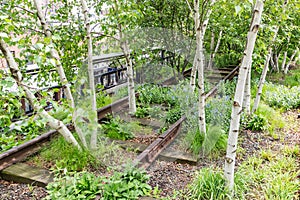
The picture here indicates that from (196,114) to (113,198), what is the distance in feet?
6.77

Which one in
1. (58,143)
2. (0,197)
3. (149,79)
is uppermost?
(149,79)

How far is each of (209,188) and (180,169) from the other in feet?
2.28

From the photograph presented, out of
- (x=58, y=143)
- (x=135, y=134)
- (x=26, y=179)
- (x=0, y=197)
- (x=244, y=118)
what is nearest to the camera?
(x=0, y=197)

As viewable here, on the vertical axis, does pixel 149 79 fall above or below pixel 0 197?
above

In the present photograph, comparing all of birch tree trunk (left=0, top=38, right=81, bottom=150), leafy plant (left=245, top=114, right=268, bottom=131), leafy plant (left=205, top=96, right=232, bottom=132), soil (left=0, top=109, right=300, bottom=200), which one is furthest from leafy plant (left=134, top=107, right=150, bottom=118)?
birch tree trunk (left=0, top=38, right=81, bottom=150)

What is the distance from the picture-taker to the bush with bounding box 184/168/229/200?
262 centimetres

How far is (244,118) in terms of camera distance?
469 cm

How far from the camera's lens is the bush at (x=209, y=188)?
2.62m

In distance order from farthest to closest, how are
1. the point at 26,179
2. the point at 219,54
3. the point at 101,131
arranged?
the point at 219,54
the point at 101,131
the point at 26,179

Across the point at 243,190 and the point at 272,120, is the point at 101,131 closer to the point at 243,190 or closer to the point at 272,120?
the point at 243,190

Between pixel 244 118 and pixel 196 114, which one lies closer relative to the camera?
pixel 196 114

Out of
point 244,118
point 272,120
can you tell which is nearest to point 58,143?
point 244,118

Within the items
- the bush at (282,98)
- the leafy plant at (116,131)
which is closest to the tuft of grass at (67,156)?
the leafy plant at (116,131)

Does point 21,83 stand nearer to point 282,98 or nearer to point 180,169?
point 180,169
